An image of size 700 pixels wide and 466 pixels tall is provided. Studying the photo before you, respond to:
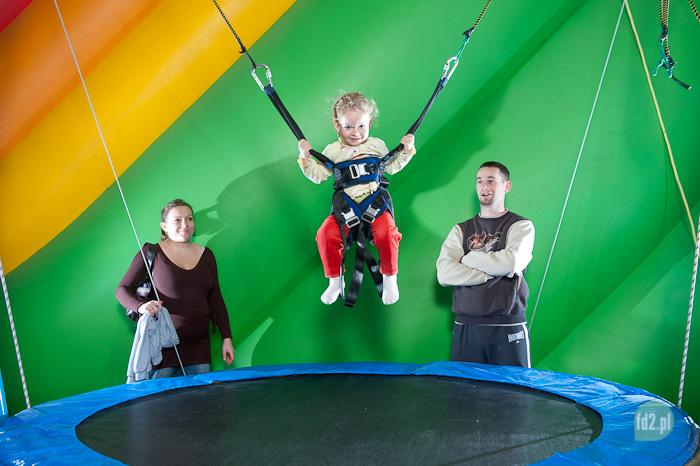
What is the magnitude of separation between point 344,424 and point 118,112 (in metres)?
1.58

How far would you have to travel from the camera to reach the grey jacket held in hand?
217 cm

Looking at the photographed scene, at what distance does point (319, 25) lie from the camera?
103 inches

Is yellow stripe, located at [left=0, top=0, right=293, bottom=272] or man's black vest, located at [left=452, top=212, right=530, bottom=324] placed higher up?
yellow stripe, located at [left=0, top=0, right=293, bottom=272]

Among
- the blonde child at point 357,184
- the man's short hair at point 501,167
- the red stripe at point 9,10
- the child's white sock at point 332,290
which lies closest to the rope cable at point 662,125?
the man's short hair at point 501,167

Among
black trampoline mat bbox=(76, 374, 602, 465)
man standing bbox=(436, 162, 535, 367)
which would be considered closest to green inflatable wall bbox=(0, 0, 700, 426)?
man standing bbox=(436, 162, 535, 367)

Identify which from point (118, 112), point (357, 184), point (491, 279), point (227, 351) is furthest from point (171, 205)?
point (491, 279)

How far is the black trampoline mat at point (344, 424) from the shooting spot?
4.10ft

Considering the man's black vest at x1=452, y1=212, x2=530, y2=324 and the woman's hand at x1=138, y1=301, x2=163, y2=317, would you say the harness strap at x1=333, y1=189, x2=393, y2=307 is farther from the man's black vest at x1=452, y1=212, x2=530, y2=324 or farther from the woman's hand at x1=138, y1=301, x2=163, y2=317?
the woman's hand at x1=138, y1=301, x2=163, y2=317

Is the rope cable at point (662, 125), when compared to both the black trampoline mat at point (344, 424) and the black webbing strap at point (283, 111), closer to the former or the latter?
the black trampoline mat at point (344, 424)

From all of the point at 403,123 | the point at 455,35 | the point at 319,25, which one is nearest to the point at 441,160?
the point at 403,123

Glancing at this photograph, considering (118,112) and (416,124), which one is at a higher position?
(118,112)

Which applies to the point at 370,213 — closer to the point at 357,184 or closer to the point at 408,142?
the point at 357,184

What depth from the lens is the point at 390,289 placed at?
2275mm

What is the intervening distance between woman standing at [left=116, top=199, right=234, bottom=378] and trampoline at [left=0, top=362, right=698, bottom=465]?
0.30 metres
